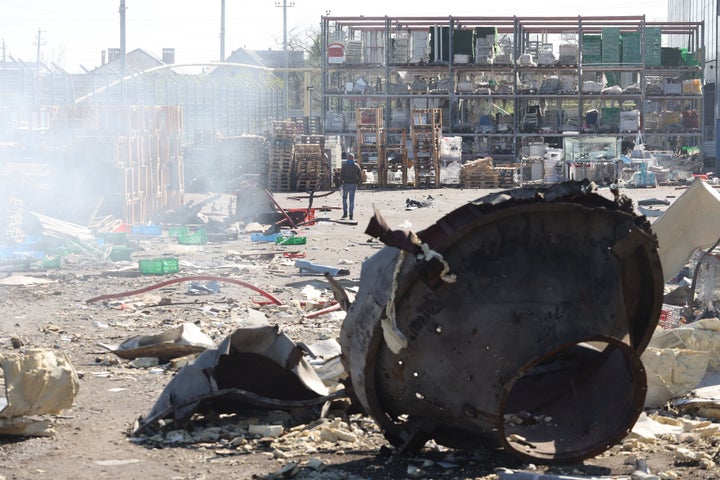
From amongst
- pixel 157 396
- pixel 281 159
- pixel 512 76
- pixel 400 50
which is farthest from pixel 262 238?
pixel 512 76

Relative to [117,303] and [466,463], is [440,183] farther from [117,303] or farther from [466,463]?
[466,463]

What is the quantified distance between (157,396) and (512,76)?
151 feet

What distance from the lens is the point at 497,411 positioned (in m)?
5.49

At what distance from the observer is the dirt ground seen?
6.04 meters

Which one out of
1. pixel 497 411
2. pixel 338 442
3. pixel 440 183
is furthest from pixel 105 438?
pixel 440 183

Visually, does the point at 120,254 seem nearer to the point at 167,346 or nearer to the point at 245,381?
the point at 167,346

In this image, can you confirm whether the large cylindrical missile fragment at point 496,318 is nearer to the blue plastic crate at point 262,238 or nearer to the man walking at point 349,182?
the blue plastic crate at point 262,238

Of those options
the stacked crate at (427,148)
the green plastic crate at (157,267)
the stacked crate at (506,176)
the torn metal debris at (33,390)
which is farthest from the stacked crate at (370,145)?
the torn metal debris at (33,390)

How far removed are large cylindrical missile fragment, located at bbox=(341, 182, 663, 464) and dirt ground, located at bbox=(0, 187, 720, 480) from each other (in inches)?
8.9

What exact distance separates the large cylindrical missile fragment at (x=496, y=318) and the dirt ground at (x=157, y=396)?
0.23 metres

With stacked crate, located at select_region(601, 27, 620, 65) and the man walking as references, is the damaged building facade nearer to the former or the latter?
the man walking

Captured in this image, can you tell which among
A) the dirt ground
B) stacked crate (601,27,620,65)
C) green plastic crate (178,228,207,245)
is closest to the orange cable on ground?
the dirt ground

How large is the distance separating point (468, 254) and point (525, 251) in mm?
311

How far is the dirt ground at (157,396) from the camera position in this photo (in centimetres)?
604
